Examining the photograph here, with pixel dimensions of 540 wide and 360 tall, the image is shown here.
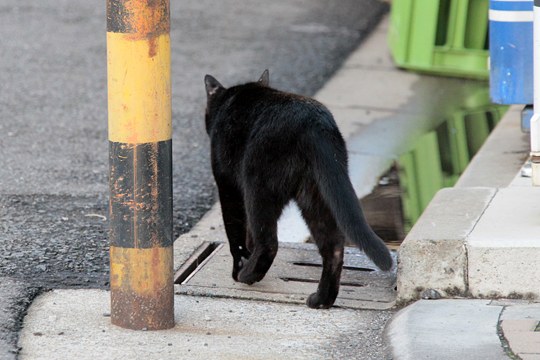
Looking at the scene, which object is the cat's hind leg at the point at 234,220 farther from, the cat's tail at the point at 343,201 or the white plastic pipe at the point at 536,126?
the white plastic pipe at the point at 536,126

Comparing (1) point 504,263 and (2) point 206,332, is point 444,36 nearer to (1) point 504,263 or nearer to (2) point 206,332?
(1) point 504,263

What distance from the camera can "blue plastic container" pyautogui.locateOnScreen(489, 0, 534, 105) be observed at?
20.0 ft

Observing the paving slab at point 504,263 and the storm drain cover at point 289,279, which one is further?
the storm drain cover at point 289,279

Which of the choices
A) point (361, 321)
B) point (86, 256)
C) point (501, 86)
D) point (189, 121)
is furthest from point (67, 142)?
point (361, 321)

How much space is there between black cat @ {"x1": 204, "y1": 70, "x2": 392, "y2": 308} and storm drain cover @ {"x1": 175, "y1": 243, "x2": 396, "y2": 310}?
0.35 feet

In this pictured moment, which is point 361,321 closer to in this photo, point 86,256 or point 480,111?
point 86,256

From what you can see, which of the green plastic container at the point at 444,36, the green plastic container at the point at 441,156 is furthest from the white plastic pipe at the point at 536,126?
the green plastic container at the point at 444,36

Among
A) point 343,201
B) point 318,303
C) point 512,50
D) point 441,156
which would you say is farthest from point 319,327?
point 441,156

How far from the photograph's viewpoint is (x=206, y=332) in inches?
166

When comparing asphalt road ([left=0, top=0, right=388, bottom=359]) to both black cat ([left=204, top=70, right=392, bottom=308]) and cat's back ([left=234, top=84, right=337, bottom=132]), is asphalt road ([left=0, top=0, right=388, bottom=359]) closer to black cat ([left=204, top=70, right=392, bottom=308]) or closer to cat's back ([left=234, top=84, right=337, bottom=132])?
black cat ([left=204, top=70, right=392, bottom=308])

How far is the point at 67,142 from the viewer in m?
7.21

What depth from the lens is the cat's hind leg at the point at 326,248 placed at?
4551 millimetres

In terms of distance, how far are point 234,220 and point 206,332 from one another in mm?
850

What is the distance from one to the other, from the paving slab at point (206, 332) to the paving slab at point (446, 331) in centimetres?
10
